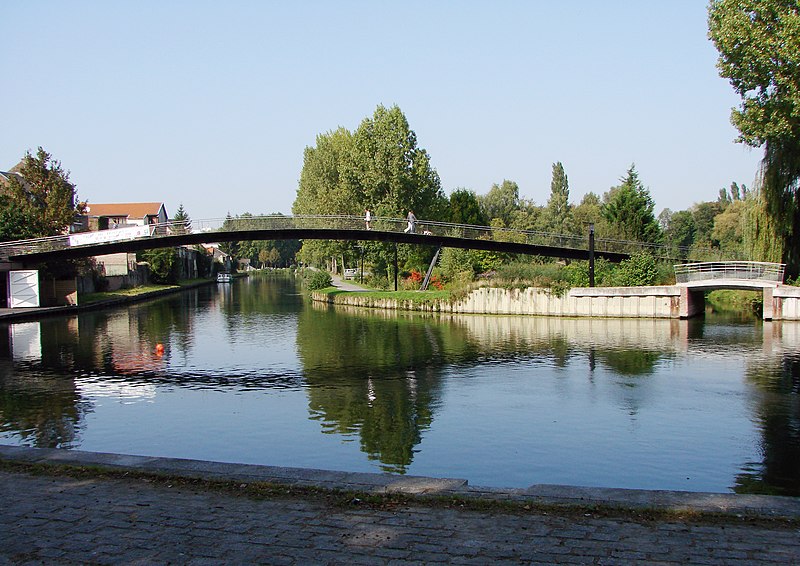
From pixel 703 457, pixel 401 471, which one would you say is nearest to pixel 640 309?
pixel 703 457

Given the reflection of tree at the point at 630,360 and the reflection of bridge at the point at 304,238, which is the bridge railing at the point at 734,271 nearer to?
the reflection of bridge at the point at 304,238

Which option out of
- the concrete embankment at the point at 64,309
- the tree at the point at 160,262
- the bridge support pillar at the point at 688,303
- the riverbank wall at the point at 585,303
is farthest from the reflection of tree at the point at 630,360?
the tree at the point at 160,262

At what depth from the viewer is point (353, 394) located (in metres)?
19.6

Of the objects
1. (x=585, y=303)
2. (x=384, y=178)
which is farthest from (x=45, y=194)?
(x=585, y=303)

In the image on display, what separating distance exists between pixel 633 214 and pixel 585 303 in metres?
15.6

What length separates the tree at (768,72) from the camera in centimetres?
2998

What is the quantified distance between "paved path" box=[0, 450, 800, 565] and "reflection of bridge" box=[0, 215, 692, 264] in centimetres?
3439

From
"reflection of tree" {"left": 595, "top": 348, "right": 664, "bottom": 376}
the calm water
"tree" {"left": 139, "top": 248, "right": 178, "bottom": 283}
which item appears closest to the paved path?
the calm water

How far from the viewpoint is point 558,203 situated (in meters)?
89.0

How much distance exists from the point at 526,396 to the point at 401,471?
7.72 metres

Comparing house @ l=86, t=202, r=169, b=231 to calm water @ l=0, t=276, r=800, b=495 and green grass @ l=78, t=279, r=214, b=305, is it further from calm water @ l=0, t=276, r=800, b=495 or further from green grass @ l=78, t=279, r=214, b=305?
calm water @ l=0, t=276, r=800, b=495

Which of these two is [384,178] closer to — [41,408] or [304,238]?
[304,238]

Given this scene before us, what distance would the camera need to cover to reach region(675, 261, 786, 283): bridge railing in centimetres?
3531

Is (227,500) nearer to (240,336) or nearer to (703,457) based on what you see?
(703,457)
